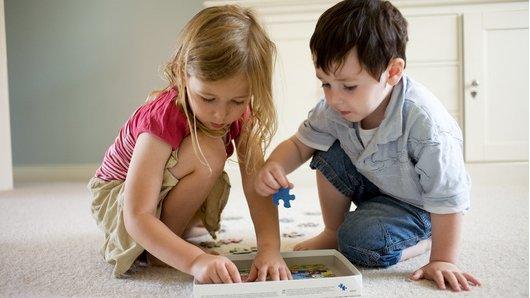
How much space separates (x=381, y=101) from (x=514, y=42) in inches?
50.6

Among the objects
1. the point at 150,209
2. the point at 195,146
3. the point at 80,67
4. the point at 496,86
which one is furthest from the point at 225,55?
the point at 80,67

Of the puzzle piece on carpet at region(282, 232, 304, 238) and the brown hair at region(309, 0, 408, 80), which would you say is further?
the puzzle piece on carpet at region(282, 232, 304, 238)

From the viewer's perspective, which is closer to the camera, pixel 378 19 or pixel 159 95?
pixel 378 19

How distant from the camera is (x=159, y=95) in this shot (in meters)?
1.08

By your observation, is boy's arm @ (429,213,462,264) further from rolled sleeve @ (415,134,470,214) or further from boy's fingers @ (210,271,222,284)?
boy's fingers @ (210,271,222,284)

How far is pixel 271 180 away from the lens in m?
0.98

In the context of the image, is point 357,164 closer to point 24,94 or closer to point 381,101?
point 381,101

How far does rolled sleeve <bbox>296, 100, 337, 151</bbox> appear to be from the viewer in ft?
3.64

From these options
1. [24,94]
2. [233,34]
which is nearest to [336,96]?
[233,34]

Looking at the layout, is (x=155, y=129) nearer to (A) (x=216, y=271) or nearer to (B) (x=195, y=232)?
(A) (x=216, y=271)

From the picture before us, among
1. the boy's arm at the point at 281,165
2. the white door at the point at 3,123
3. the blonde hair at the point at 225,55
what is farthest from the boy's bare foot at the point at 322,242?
the white door at the point at 3,123

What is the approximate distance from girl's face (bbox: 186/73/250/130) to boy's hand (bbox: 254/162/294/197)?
0.36 feet

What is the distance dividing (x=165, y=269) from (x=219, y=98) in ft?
1.10

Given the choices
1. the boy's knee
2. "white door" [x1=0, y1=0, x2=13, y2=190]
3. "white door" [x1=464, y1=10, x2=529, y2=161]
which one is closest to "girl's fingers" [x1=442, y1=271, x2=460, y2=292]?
the boy's knee
